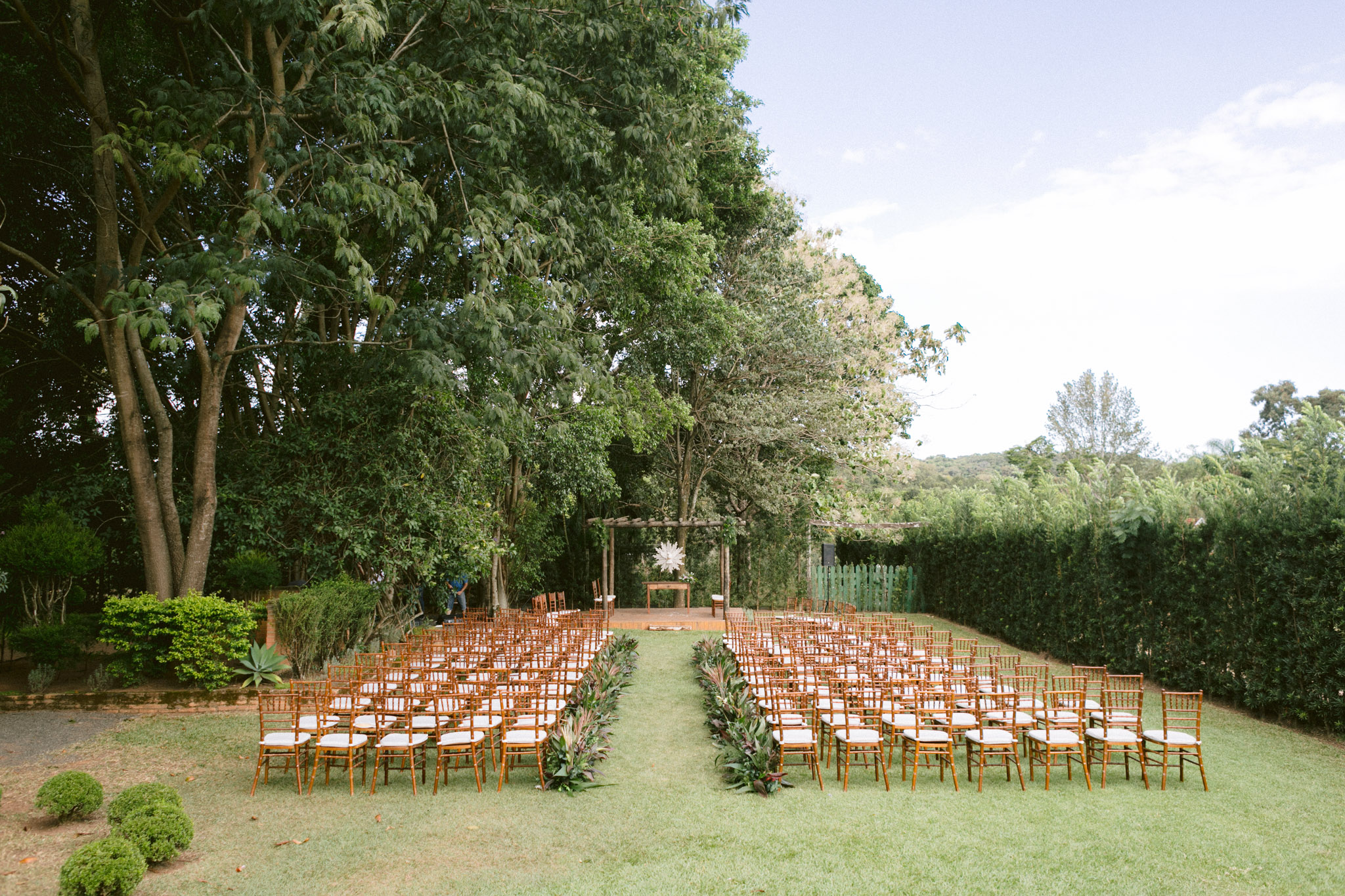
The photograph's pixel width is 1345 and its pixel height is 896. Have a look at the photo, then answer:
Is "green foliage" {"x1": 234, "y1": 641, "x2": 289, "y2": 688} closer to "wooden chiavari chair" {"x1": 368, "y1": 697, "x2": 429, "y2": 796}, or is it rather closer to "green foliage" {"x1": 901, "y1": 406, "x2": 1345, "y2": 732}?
"wooden chiavari chair" {"x1": 368, "y1": 697, "x2": 429, "y2": 796}

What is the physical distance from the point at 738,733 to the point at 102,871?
4.78m

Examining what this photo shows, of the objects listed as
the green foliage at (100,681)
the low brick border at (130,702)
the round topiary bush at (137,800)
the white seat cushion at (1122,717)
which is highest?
the round topiary bush at (137,800)

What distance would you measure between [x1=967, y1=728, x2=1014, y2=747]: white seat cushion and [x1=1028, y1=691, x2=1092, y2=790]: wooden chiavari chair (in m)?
0.26

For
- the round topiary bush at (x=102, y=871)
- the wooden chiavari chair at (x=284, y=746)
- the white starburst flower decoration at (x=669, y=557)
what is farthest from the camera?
the white starburst flower decoration at (x=669, y=557)

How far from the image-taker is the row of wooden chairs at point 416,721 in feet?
21.7

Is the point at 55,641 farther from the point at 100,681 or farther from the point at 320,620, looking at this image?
the point at 320,620

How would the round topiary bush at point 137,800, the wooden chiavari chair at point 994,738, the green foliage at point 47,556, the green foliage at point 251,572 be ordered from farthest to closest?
Answer: the green foliage at point 251,572 → the green foliage at point 47,556 → the wooden chiavari chair at point 994,738 → the round topiary bush at point 137,800

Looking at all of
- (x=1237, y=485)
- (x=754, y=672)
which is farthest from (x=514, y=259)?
(x=1237, y=485)

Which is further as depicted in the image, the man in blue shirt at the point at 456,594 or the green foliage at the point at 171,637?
the man in blue shirt at the point at 456,594

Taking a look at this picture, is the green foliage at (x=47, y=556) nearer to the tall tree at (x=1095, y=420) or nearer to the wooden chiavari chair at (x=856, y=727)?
the wooden chiavari chair at (x=856, y=727)

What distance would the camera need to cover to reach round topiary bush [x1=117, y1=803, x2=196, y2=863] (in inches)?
188

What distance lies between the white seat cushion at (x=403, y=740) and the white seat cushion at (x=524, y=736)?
0.66 m

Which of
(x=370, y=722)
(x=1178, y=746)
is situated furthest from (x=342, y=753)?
(x=1178, y=746)

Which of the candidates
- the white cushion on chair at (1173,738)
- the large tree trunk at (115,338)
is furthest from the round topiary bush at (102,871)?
the white cushion on chair at (1173,738)
